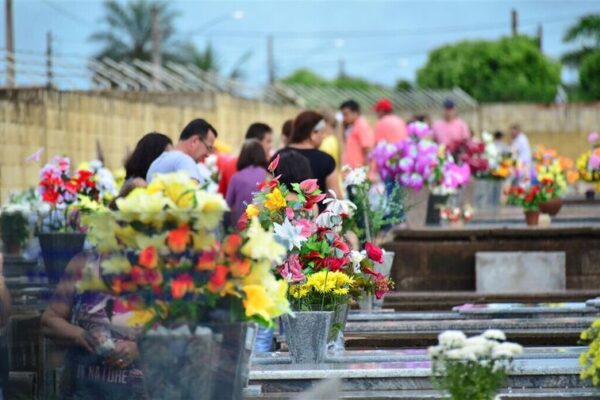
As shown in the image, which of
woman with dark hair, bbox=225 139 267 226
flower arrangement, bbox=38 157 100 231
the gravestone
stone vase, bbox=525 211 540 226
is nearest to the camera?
woman with dark hair, bbox=225 139 267 226

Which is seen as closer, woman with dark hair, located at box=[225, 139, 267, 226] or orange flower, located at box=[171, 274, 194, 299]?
orange flower, located at box=[171, 274, 194, 299]

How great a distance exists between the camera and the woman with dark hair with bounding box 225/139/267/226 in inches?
528

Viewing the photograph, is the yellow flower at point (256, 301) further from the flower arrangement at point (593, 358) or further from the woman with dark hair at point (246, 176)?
the woman with dark hair at point (246, 176)

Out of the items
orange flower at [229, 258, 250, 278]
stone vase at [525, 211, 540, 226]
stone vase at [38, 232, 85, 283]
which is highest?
orange flower at [229, 258, 250, 278]

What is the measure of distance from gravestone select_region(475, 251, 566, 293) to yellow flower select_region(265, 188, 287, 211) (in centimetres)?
771

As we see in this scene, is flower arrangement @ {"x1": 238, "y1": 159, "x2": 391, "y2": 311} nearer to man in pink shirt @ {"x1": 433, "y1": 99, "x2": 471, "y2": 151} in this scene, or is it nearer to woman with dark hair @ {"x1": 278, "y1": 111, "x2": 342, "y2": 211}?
woman with dark hair @ {"x1": 278, "y1": 111, "x2": 342, "y2": 211}

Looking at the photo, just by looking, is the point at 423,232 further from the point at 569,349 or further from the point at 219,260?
the point at 219,260

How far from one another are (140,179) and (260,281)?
4.28 m

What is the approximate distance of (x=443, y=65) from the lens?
275 feet

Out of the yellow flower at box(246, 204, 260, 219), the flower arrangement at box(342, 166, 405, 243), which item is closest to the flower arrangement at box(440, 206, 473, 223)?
the flower arrangement at box(342, 166, 405, 243)

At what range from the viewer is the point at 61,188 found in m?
14.3

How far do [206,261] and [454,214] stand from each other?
44.9 feet

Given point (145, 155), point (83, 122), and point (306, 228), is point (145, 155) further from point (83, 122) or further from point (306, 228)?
point (83, 122)

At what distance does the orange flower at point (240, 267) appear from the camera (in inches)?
229
